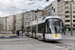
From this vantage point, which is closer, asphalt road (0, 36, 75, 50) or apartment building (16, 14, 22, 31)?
asphalt road (0, 36, 75, 50)

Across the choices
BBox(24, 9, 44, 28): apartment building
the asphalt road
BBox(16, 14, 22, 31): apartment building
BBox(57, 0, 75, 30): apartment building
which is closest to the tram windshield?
the asphalt road

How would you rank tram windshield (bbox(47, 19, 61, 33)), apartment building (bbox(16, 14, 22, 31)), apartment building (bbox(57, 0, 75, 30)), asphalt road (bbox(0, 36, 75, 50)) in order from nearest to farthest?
asphalt road (bbox(0, 36, 75, 50))
tram windshield (bbox(47, 19, 61, 33))
apartment building (bbox(57, 0, 75, 30))
apartment building (bbox(16, 14, 22, 31))

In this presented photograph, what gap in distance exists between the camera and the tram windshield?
65.2ft

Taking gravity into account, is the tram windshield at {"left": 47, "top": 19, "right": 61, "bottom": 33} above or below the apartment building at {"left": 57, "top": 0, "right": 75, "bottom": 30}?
below

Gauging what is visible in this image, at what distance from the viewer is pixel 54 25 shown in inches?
794

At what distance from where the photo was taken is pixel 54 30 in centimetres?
1981

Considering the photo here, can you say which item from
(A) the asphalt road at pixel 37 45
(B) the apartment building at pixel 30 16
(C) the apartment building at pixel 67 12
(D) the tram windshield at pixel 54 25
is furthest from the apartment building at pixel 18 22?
(A) the asphalt road at pixel 37 45

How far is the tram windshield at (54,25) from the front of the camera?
1986 cm

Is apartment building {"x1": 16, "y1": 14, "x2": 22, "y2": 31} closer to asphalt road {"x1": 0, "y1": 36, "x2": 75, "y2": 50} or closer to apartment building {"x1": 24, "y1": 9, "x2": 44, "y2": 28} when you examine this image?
apartment building {"x1": 24, "y1": 9, "x2": 44, "y2": 28}

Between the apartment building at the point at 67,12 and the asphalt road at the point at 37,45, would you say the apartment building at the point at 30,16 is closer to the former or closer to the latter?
the apartment building at the point at 67,12

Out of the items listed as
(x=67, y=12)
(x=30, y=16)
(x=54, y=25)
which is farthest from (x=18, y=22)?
(x=54, y=25)

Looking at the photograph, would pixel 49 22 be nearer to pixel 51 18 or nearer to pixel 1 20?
pixel 51 18

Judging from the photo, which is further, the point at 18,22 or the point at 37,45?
the point at 18,22

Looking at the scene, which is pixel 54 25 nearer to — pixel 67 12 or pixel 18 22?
pixel 67 12
